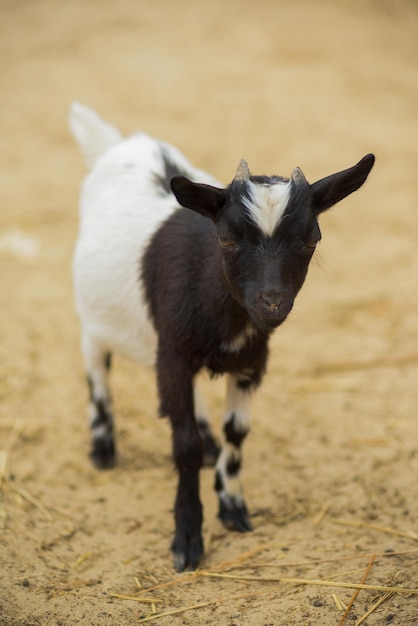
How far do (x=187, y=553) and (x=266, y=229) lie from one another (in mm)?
1782

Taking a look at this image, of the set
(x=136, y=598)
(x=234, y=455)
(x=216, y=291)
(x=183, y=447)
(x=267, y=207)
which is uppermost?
(x=267, y=207)

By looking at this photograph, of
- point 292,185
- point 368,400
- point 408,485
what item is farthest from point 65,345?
point 292,185

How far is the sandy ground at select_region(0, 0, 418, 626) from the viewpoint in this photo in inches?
151

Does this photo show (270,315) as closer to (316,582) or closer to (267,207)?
(267,207)

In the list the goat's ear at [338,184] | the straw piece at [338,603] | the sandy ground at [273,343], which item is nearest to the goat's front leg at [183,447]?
the sandy ground at [273,343]

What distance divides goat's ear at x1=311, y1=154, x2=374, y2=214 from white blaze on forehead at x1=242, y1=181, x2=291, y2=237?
22cm

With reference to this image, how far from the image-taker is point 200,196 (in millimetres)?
3566

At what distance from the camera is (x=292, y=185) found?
11.7 feet

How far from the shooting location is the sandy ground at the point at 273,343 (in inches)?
151

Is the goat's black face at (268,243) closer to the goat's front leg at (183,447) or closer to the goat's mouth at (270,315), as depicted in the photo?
the goat's mouth at (270,315)

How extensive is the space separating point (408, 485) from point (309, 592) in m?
1.51

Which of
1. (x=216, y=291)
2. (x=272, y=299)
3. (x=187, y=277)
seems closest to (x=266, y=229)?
(x=272, y=299)

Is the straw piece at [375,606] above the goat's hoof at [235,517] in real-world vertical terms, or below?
above

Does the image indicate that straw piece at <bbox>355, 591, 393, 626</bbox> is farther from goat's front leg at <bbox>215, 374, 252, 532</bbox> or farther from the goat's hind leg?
the goat's hind leg
